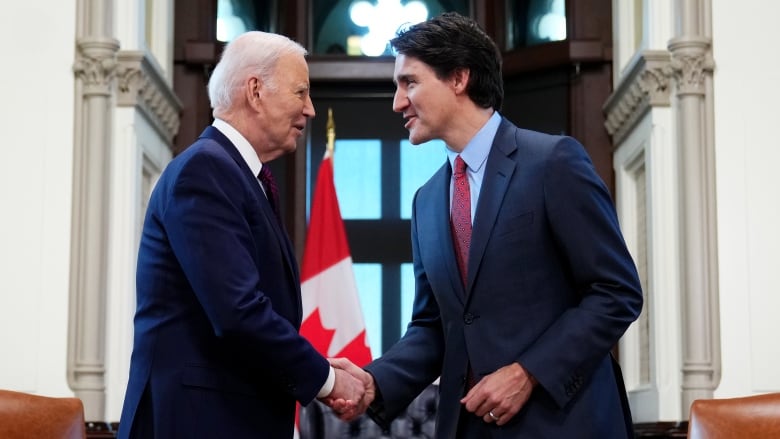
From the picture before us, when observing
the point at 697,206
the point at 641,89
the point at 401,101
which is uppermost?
the point at 641,89

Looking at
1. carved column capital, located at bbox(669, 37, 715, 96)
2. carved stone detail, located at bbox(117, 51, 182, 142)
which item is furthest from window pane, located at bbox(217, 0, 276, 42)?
carved column capital, located at bbox(669, 37, 715, 96)

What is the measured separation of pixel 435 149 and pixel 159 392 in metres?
4.23

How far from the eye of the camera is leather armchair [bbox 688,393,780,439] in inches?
154

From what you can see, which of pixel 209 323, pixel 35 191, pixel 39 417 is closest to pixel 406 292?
pixel 35 191

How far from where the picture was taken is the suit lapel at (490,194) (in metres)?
2.90

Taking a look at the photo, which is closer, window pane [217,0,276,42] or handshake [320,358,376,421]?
handshake [320,358,376,421]

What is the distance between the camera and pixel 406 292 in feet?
22.1

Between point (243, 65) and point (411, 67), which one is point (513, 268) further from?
point (243, 65)

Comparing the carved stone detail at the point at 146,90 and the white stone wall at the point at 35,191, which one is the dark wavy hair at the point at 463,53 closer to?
the white stone wall at the point at 35,191

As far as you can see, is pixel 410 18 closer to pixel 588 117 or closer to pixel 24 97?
pixel 588 117

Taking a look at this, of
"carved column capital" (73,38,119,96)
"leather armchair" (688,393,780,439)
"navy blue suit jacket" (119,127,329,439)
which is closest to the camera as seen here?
"navy blue suit jacket" (119,127,329,439)

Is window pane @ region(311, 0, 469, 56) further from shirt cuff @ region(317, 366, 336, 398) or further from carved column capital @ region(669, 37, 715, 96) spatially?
shirt cuff @ region(317, 366, 336, 398)

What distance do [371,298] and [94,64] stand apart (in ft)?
7.46

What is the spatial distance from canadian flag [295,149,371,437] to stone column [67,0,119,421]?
132cm
